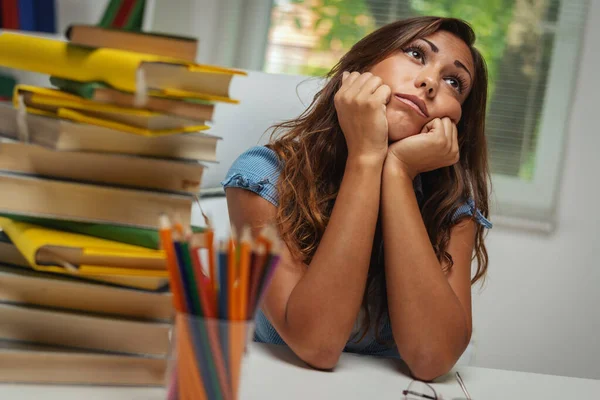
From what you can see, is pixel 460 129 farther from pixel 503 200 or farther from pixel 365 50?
pixel 503 200

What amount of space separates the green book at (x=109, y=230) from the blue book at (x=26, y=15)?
0.20 m

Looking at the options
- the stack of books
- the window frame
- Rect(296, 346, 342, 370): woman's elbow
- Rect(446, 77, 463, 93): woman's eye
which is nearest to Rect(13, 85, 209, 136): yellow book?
the stack of books

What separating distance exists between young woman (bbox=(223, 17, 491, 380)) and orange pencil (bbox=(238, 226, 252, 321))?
1.24ft

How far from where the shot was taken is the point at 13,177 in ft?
2.32

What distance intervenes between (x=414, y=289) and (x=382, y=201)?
0.50ft

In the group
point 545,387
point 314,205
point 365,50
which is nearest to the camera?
point 545,387

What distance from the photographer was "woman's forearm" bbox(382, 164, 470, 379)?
1071 millimetres

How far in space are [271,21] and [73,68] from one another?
81.9 inches

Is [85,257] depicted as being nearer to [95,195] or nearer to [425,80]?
[95,195]

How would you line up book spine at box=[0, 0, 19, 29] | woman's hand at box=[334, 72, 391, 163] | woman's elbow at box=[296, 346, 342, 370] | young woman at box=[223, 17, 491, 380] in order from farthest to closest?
woman's hand at box=[334, 72, 391, 163]
young woman at box=[223, 17, 491, 380]
woman's elbow at box=[296, 346, 342, 370]
book spine at box=[0, 0, 19, 29]

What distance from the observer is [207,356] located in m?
0.59

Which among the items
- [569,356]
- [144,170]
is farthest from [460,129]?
[569,356]

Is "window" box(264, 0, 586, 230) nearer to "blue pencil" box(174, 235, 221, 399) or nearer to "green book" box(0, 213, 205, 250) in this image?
"green book" box(0, 213, 205, 250)

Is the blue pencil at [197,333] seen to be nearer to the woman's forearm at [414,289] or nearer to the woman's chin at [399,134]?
the woman's forearm at [414,289]
